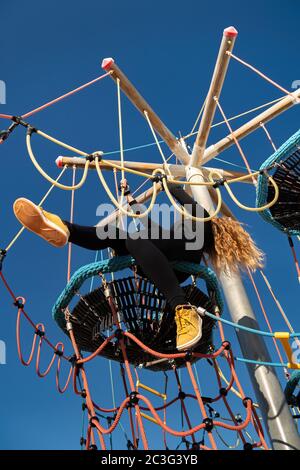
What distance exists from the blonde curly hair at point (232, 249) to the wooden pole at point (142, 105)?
181 cm

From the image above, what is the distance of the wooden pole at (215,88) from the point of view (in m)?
3.95

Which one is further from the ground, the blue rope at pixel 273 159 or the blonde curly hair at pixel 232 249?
the blue rope at pixel 273 159

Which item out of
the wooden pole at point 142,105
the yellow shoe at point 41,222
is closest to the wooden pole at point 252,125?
the wooden pole at point 142,105

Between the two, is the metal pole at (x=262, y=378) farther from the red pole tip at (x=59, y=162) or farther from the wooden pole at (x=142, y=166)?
the red pole tip at (x=59, y=162)

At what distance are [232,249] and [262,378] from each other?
2.56ft

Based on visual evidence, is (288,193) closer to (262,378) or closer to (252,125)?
(262,378)

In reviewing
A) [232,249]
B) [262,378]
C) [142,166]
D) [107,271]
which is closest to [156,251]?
[107,271]

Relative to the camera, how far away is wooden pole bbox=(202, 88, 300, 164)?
454 centimetres

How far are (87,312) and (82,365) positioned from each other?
0.33 m

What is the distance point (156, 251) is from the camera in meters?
2.70

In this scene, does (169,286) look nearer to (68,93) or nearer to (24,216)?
(24,216)
